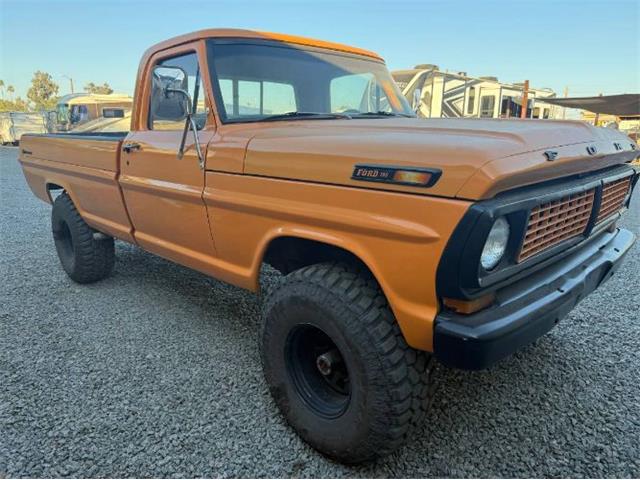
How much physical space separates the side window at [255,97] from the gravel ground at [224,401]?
149cm

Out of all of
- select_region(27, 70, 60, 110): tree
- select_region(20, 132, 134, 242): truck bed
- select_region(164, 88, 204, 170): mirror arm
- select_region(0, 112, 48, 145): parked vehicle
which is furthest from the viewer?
select_region(27, 70, 60, 110): tree

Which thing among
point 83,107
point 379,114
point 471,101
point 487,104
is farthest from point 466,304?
point 83,107

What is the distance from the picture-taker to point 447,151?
1593mm

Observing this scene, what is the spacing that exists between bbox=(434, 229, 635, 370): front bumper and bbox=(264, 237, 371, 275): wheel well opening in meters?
0.49

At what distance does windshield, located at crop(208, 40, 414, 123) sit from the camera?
267 centimetres

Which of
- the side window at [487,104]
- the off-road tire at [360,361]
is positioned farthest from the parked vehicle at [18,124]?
the off-road tire at [360,361]

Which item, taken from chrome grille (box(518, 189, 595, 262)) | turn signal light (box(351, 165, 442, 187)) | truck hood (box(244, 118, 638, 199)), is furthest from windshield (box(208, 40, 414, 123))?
chrome grille (box(518, 189, 595, 262))

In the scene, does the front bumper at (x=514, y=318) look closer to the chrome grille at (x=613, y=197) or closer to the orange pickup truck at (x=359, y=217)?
the orange pickup truck at (x=359, y=217)

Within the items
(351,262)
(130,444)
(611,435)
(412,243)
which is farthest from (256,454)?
(611,435)

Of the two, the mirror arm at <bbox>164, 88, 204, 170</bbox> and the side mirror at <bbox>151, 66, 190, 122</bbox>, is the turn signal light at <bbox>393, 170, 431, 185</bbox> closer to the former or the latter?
the mirror arm at <bbox>164, 88, 204, 170</bbox>

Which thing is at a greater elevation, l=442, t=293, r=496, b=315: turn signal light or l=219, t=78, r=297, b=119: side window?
l=219, t=78, r=297, b=119: side window

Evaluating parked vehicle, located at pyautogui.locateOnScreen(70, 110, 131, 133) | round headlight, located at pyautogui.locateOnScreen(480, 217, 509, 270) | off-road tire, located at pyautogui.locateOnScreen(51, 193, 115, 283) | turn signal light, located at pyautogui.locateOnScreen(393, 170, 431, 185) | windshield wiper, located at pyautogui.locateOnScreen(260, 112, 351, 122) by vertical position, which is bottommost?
off-road tire, located at pyautogui.locateOnScreen(51, 193, 115, 283)

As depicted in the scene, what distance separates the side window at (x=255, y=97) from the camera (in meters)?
2.65

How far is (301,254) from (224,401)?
0.89 meters
